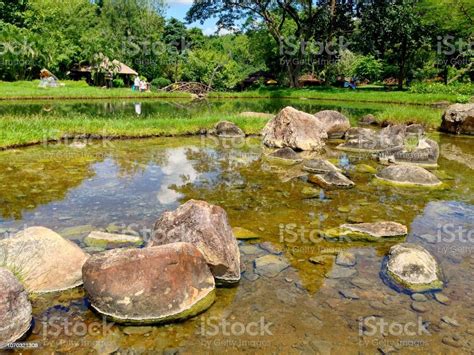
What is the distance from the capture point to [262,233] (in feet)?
22.4

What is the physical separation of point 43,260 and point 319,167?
7.88 m

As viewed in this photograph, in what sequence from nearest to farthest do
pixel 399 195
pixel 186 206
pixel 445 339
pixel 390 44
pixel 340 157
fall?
pixel 445 339, pixel 186 206, pixel 399 195, pixel 340 157, pixel 390 44

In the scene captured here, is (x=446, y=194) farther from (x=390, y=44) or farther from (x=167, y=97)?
(x=390, y=44)

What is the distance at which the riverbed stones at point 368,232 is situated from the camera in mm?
6644

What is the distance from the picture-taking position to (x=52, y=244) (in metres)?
5.06

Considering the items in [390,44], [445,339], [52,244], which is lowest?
[445,339]

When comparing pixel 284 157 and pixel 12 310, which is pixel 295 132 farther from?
pixel 12 310

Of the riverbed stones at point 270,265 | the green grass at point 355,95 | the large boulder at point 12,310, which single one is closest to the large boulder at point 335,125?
the riverbed stones at point 270,265

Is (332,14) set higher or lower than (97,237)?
higher

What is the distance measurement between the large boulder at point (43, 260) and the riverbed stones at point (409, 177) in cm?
748

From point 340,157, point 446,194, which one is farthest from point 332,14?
point 446,194

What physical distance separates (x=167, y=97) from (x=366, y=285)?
127 ft

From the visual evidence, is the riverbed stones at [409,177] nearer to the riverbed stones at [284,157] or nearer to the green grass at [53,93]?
the riverbed stones at [284,157]

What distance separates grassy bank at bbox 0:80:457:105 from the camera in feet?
109
